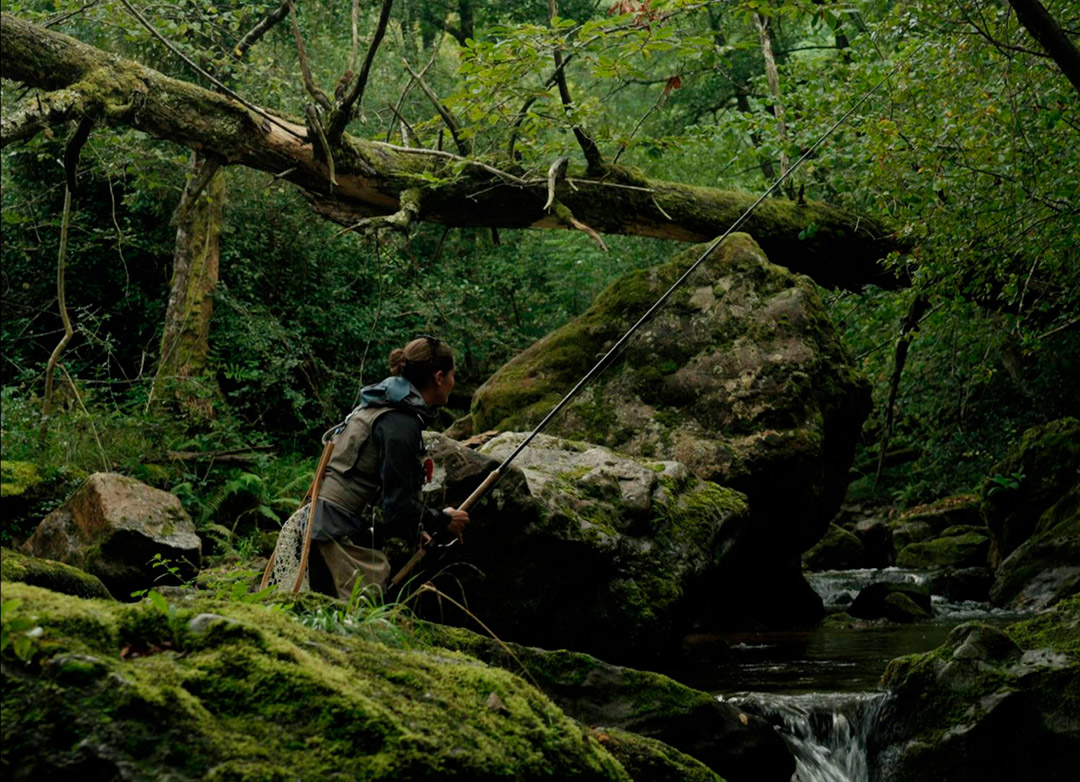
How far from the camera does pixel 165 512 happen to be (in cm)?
988

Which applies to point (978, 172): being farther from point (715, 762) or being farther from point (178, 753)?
point (178, 753)

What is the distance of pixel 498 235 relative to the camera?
14602 millimetres

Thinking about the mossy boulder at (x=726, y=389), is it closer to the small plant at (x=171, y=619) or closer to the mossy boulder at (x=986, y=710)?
the mossy boulder at (x=986, y=710)

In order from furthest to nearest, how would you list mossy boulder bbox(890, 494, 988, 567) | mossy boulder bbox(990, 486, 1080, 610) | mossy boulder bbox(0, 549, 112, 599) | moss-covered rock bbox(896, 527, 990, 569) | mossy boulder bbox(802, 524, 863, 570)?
mossy boulder bbox(890, 494, 988, 567), mossy boulder bbox(802, 524, 863, 570), moss-covered rock bbox(896, 527, 990, 569), mossy boulder bbox(990, 486, 1080, 610), mossy boulder bbox(0, 549, 112, 599)

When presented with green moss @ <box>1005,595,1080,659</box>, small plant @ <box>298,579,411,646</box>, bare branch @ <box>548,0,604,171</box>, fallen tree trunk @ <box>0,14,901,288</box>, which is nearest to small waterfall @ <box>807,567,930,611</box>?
fallen tree trunk @ <box>0,14,901,288</box>

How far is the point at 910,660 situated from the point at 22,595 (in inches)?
186

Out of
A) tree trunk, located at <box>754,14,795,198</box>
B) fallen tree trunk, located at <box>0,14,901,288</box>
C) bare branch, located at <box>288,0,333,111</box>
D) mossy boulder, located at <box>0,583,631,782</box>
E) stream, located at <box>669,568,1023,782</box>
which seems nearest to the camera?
mossy boulder, located at <box>0,583,631,782</box>

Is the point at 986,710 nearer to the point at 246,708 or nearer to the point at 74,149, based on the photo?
the point at 246,708

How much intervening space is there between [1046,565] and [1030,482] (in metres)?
1.96

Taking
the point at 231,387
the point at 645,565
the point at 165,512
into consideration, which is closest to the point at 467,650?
the point at 645,565

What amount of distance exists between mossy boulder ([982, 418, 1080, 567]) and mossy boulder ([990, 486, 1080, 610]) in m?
0.74

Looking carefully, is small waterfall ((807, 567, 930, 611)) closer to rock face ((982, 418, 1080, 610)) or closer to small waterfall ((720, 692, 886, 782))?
rock face ((982, 418, 1080, 610))

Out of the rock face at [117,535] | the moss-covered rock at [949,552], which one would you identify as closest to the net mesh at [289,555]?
the rock face at [117,535]

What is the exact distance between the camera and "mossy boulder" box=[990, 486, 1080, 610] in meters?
10.7
